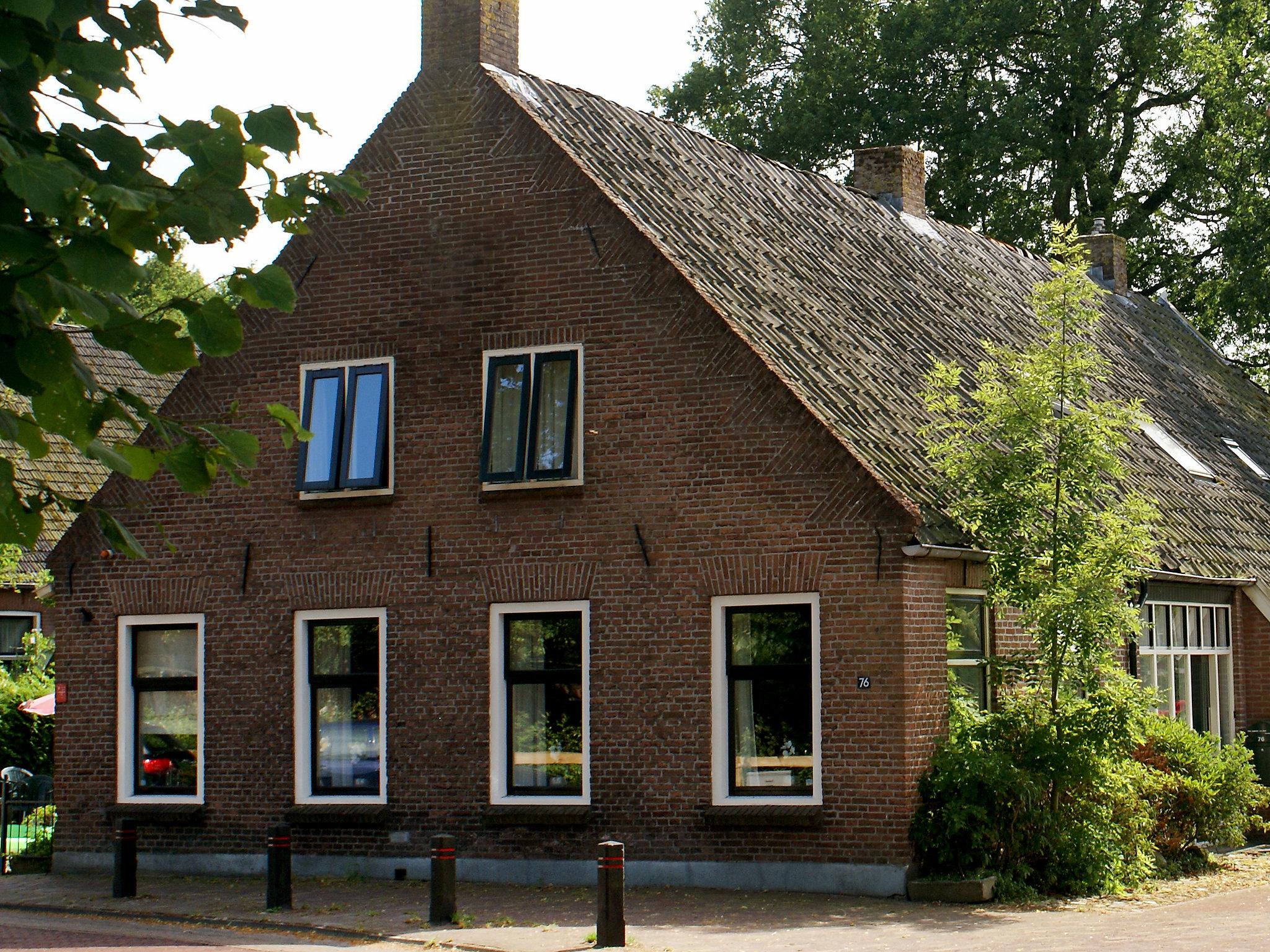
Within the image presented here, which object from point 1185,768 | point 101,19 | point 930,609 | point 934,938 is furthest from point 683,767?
point 101,19

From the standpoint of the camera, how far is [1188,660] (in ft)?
66.3

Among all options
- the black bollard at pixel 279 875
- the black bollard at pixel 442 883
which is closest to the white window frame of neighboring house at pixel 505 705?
the black bollard at pixel 279 875

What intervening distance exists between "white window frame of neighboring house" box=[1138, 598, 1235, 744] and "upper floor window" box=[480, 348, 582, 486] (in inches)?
247

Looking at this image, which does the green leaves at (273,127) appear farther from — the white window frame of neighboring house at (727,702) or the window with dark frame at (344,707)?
the window with dark frame at (344,707)

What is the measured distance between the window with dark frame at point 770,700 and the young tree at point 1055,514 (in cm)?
182

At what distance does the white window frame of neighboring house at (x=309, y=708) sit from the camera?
17547 millimetres

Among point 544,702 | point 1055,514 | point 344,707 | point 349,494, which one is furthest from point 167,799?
point 1055,514

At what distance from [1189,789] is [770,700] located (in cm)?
419

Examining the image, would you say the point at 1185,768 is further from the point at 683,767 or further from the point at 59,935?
the point at 59,935

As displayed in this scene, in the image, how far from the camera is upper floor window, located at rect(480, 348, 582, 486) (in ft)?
55.7

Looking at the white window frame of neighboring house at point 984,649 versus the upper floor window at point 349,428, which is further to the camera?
the upper floor window at point 349,428

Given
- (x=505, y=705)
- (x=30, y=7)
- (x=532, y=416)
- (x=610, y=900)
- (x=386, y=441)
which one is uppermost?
(x=532, y=416)

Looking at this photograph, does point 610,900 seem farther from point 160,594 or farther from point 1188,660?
point 1188,660

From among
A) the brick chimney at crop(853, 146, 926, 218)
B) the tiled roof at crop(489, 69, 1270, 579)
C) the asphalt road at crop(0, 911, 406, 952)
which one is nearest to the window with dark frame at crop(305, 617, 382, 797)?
the asphalt road at crop(0, 911, 406, 952)
